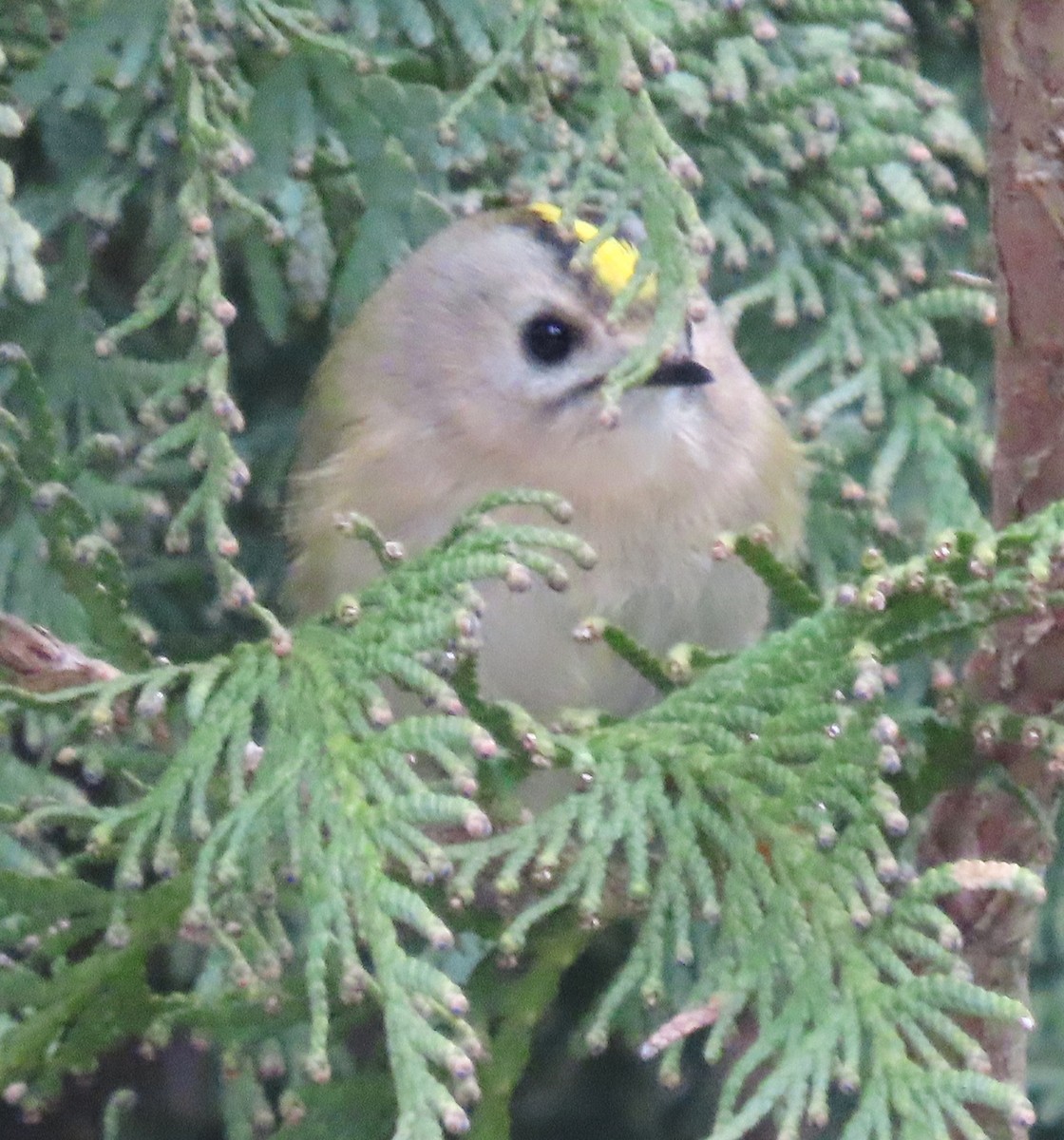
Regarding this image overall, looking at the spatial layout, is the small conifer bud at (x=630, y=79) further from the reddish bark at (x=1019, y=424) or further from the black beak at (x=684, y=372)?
the black beak at (x=684, y=372)

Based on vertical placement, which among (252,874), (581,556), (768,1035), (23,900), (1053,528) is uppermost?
(1053,528)

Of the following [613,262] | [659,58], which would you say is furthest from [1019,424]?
[613,262]

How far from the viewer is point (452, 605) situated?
0.99 m

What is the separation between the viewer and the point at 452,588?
3.25 ft

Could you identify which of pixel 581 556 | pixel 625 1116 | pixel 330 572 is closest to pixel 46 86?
pixel 330 572

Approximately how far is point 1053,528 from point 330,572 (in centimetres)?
76

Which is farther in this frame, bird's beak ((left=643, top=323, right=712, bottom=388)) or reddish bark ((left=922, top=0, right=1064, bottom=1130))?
bird's beak ((left=643, top=323, right=712, bottom=388))

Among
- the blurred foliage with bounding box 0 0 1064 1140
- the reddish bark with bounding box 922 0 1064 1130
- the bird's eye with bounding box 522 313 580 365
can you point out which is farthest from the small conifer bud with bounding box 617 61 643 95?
the bird's eye with bounding box 522 313 580 365

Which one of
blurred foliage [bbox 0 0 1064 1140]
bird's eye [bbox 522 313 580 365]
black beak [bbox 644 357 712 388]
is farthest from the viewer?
bird's eye [bbox 522 313 580 365]

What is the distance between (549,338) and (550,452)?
0.11 meters

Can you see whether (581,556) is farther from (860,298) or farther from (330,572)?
(860,298)

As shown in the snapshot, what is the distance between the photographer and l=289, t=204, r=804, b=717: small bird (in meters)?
1.43

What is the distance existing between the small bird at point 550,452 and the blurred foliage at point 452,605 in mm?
71

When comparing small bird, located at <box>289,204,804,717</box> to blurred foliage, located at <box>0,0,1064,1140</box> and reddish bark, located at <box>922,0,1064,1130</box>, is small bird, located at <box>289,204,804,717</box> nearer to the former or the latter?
blurred foliage, located at <box>0,0,1064,1140</box>
